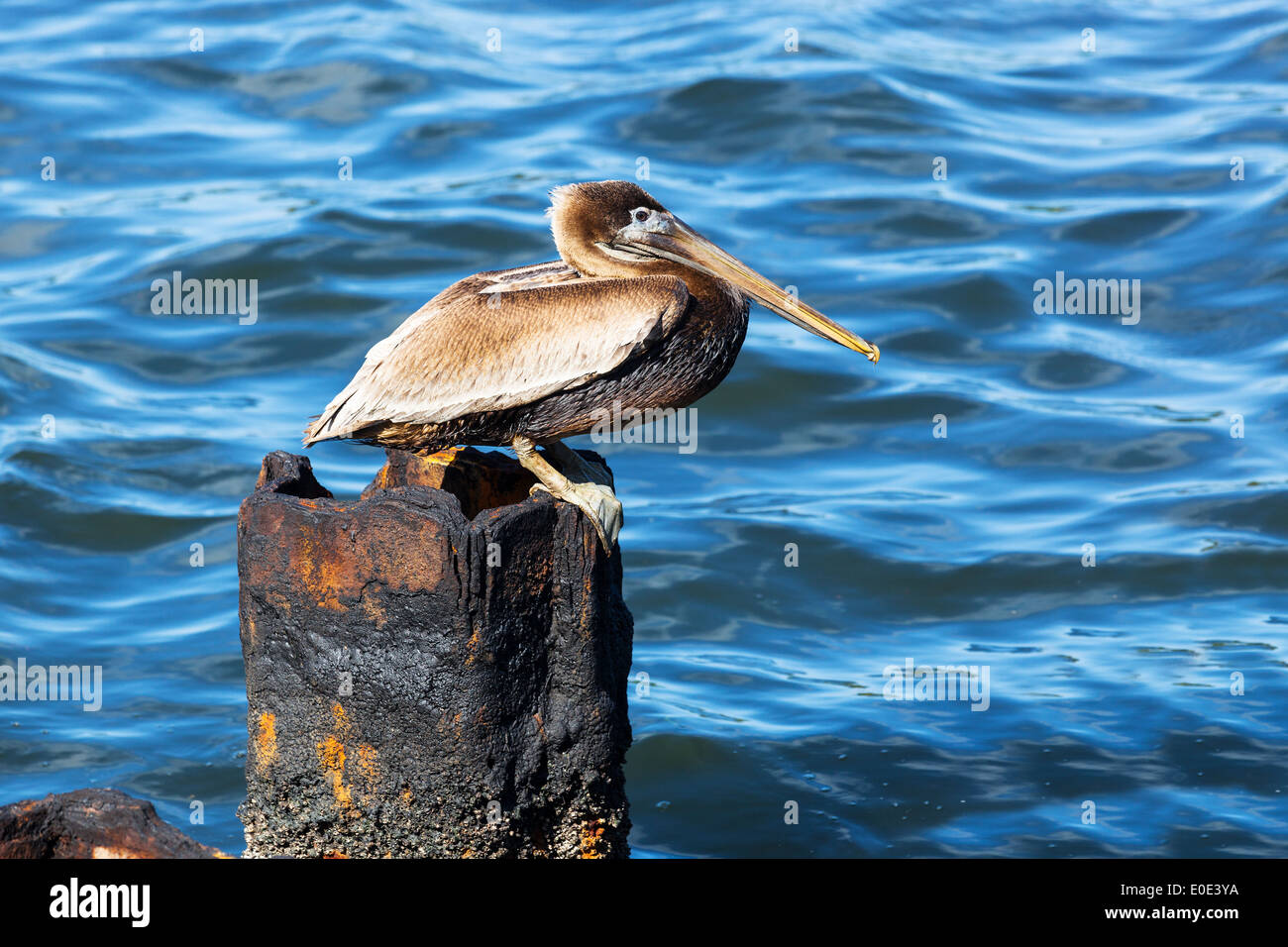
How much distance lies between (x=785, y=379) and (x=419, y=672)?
9.41 meters

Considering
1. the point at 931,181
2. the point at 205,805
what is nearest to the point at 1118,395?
the point at 931,181

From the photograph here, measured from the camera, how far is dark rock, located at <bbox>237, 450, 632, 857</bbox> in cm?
493

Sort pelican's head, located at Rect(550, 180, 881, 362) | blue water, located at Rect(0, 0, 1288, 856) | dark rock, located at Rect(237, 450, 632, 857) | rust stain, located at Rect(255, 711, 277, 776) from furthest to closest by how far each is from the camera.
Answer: blue water, located at Rect(0, 0, 1288, 856)
pelican's head, located at Rect(550, 180, 881, 362)
rust stain, located at Rect(255, 711, 277, 776)
dark rock, located at Rect(237, 450, 632, 857)

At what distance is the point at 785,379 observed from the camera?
14.1 meters

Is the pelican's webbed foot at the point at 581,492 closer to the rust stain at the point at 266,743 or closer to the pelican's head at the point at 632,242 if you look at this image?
the pelican's head at the point at 632,242

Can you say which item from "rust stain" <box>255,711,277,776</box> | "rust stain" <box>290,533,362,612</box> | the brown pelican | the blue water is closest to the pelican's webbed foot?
the brown pelican

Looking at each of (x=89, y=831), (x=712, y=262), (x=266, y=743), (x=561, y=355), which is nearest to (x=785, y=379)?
(x=712, y=262)

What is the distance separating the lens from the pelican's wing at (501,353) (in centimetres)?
548

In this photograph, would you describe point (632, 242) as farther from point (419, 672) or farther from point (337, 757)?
point (337, 757)

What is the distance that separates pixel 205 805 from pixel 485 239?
8414mm

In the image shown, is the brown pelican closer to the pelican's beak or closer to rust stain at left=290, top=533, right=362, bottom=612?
the pelican's beak

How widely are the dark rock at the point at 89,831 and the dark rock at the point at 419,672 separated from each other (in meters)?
0.61

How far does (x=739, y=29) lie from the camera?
846 inches
